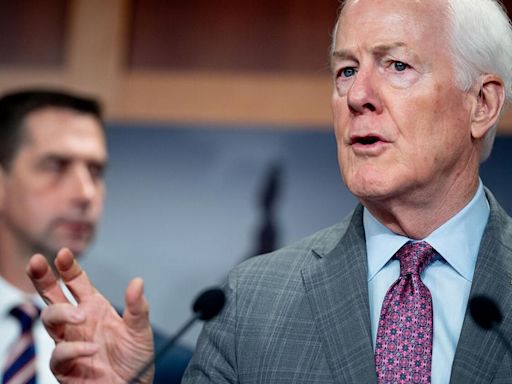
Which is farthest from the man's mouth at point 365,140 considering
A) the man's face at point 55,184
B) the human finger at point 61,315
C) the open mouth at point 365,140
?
the man's face at point 55,184

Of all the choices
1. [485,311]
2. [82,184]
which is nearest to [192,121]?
[82,184]

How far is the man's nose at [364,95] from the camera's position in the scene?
165 centimetres

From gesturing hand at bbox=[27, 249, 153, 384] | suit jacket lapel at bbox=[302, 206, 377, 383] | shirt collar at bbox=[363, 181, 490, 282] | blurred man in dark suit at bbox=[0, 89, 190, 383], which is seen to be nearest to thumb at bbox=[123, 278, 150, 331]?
gesturing hand at bbox=[27, 249, 153, 384]

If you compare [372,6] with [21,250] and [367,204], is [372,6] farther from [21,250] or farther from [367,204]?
[21,250]

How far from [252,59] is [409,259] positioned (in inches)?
50.1

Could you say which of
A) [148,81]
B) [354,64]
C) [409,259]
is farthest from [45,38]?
[409,259]

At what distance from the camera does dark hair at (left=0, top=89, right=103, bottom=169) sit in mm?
2812

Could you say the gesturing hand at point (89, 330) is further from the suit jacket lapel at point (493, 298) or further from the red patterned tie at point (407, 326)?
the suit jacket lapel at point (493, 298)

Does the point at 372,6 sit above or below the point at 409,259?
above

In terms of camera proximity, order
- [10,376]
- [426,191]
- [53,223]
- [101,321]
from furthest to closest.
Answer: [53,223], [10,376], [426,191], [101,321]

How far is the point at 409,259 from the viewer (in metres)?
1.64

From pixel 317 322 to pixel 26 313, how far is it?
1238 millimetres

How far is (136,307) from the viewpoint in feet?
4.94

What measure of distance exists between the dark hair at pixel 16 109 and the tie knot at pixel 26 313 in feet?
1.54
